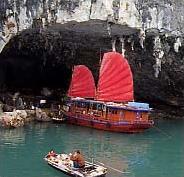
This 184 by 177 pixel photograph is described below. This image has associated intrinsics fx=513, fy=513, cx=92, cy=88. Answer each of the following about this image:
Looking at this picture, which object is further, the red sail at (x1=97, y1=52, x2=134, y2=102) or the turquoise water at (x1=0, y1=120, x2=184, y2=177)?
the red sail at (x1=97, y1=52, x2=134, y2=102)

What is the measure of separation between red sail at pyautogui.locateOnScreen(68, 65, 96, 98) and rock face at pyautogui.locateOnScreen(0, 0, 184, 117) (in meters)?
1.15

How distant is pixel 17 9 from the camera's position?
1969 cm

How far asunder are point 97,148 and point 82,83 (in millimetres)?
6195

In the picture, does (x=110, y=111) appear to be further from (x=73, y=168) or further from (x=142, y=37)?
(x=73, y=168)

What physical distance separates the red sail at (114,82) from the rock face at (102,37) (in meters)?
1.42

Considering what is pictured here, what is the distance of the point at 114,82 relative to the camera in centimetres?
2041

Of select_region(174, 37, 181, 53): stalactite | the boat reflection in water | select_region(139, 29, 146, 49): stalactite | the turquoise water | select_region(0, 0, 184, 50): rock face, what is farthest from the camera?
select_region(174, 37, 181, 53): stalactite

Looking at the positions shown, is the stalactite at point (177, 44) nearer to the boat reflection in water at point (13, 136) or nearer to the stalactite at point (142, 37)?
the stalactite at point (142, 37)

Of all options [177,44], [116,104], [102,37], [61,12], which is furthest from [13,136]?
[177,44]

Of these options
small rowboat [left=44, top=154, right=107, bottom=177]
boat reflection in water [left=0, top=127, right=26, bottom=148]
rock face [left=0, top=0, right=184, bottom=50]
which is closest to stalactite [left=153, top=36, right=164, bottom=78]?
rock face [left=0, top=0, right=184, bottom=50]

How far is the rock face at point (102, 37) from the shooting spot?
1962cm

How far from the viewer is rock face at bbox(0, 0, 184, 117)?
1962cm

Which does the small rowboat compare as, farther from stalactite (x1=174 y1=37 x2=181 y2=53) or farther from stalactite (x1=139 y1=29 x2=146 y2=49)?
stalactite (x1=174 y1=37 x2=181 y2=53)

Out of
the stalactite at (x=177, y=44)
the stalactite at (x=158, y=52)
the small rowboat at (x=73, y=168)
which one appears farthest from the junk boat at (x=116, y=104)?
the small rowboat at (x=73, y=168)
